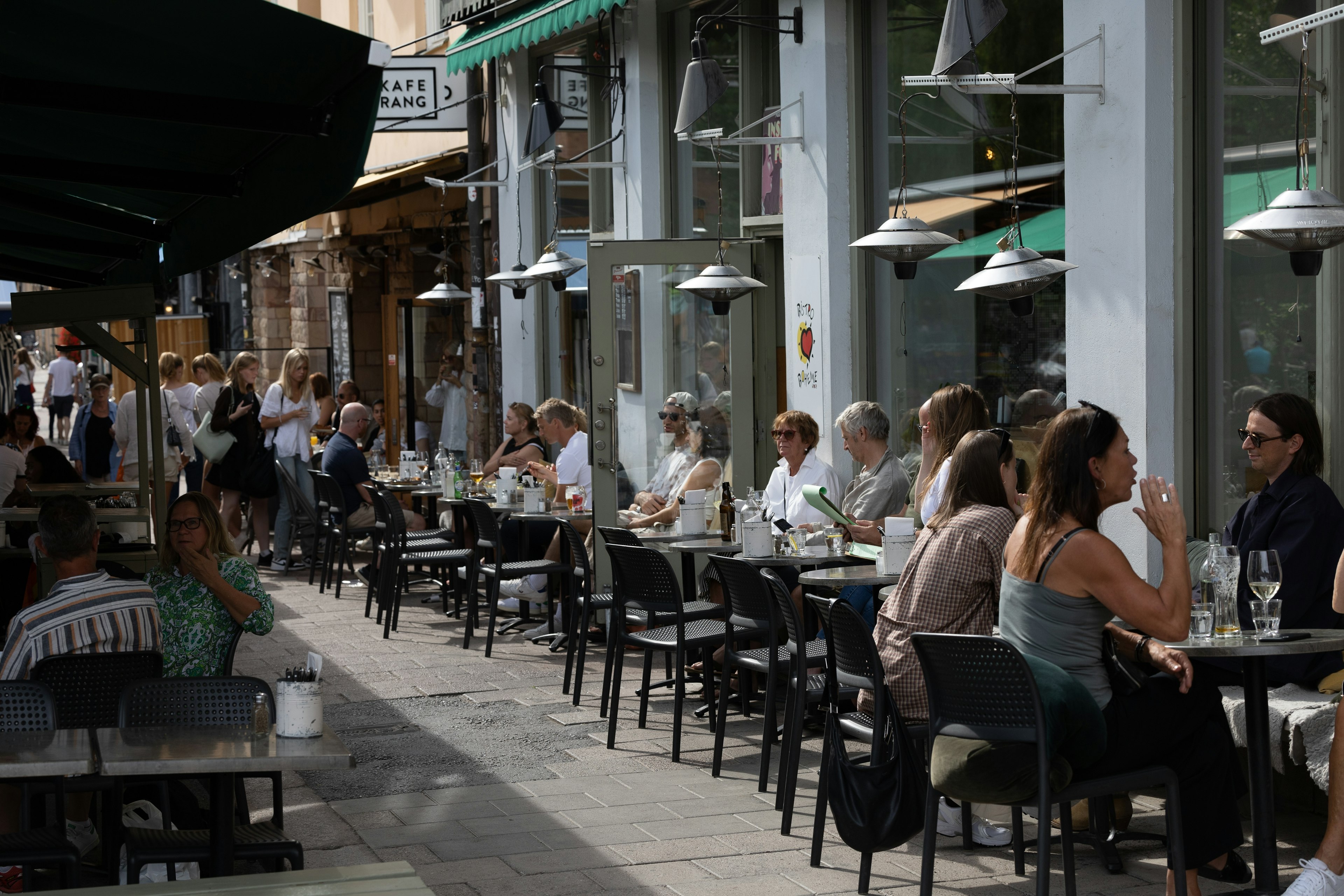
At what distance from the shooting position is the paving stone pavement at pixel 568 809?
5145 mm

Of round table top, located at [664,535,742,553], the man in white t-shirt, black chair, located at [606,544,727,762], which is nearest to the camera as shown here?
black chair, located at [606,544,727,762]

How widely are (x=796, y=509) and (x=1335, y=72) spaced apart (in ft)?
10.9

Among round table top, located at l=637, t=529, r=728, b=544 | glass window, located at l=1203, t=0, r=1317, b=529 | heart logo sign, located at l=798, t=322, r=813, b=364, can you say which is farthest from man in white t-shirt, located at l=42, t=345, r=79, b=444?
glass window, located at l=1203, t=0, r=1317, b=529

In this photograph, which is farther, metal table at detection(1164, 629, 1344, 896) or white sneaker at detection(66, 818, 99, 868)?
white sneaker at detection(66, 818, 99, 868)

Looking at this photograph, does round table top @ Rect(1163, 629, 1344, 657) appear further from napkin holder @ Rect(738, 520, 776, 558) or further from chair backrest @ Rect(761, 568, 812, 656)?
napkin holder @ Rect(738, 520, 776, 558)

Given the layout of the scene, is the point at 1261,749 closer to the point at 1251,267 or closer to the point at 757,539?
the point at 1251,267

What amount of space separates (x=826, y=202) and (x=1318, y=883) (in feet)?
18.7

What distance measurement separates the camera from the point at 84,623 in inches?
192

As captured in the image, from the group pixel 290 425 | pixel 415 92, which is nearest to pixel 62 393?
pixel 290 425

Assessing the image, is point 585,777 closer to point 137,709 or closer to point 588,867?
point 588,867

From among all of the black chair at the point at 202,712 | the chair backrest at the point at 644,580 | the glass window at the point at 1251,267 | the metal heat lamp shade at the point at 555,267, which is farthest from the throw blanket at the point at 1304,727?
the metal heat lamp shade at the point at 555,267

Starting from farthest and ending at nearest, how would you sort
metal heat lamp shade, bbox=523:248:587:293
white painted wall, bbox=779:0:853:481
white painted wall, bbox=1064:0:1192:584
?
metal heat lamp shade, bbox=523:248:587:293 < white painted wall, bbox=779:0:853:481 < white painted wall, bbox=1064:0:1192:584

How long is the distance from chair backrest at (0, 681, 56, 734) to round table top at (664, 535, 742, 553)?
3.85m

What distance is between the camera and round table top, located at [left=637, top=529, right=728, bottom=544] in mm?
8234
